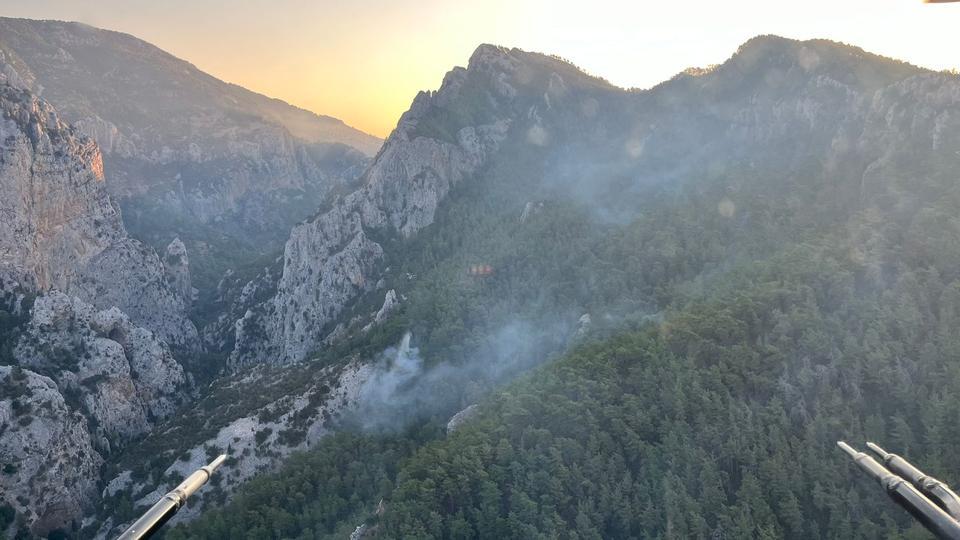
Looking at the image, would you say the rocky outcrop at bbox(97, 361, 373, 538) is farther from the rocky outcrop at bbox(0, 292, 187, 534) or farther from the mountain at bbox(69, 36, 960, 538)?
the rocky outcrop at bbox(0, 292, 187, 534)

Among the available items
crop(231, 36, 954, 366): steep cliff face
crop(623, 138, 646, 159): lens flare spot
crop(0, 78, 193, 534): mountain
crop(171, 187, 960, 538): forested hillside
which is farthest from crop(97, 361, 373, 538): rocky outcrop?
crop(623, 138, 646, 159): lens flare spot

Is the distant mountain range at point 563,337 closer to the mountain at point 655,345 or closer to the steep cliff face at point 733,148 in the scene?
the mountain at point 655,345

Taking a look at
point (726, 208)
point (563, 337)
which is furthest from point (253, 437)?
point (726, 208)

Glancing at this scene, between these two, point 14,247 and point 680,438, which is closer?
point 680,438

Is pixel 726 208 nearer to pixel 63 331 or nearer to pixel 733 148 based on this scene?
pixel 733 148

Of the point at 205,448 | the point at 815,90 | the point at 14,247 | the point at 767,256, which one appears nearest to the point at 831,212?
the point at 767,256

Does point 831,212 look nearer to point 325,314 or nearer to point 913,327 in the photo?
point 913,327

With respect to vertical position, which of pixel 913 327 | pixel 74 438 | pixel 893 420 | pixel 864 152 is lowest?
pixel 74 438
